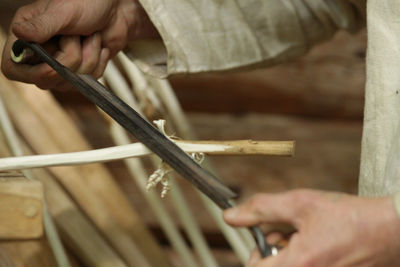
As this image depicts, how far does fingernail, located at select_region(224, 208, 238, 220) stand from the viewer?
59 centimetres

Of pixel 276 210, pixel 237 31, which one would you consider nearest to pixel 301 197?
pixel 276 210

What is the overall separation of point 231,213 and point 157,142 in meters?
0.10

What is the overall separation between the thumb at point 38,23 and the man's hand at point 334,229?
0.34m

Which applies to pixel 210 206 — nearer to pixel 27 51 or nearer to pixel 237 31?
pixel 237 31

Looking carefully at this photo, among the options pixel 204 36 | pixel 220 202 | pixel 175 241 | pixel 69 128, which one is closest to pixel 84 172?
pixel 69 128

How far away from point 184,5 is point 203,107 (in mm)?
787

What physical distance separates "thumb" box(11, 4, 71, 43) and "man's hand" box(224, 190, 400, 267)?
0.34 meters

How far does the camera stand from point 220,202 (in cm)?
60

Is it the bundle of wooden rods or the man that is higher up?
the man

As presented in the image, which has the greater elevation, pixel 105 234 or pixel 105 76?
pixel 105 76

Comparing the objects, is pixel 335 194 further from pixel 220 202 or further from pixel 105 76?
pixel 105 76

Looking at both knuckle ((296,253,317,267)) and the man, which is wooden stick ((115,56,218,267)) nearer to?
the man

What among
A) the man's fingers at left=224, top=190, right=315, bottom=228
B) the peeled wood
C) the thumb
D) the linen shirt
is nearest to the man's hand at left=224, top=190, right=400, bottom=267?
the man's fingers at left=224, top=190, right=315, bottom=228

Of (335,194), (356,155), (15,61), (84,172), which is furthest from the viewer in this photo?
(356,155)
